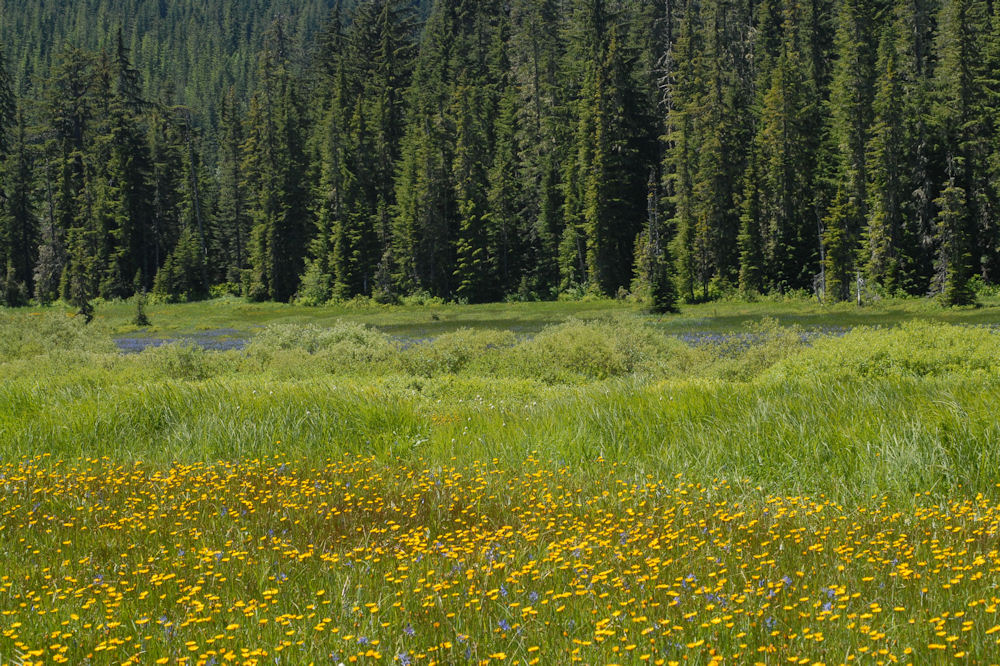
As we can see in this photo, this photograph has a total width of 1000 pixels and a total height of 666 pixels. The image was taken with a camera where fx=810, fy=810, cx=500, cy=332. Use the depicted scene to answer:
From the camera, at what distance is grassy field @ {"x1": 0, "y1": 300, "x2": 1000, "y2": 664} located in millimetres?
3762

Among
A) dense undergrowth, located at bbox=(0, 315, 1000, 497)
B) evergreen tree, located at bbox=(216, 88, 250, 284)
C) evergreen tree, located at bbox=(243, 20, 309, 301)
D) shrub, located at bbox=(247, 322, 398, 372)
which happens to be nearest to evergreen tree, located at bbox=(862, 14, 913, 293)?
dense undergrowth, located at bbox=(0, 315, 1000, 497)

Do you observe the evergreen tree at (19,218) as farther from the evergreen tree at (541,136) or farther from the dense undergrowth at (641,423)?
the dense undergrowth at (641,423)

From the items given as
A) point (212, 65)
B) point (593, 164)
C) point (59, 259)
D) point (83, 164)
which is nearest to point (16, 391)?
point (593, 164)

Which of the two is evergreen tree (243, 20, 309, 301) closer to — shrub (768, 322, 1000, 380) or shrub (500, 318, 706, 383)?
shrub (500, 318, 706, 383)

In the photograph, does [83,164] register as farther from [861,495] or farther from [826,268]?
[861,495]

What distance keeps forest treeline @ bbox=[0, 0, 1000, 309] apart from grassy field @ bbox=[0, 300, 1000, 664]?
4102 cm

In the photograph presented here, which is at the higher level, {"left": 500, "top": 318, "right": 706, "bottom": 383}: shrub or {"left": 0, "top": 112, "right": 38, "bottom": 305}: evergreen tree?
{"left": 0, "top": 112, "right": 38, "bottom": 305}: evergreen tree

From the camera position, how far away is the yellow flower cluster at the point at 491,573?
3637mm

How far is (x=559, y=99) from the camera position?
229 feet

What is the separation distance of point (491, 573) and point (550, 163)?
66036 millimetres

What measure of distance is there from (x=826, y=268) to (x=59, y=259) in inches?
2808

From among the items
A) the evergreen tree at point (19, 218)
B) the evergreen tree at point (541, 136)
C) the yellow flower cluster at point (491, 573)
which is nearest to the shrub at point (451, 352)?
the yellow flower cluster at point (491, 573)

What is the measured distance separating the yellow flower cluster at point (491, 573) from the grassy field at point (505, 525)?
23 millimetres

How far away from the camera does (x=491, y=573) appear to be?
464 centimetres
